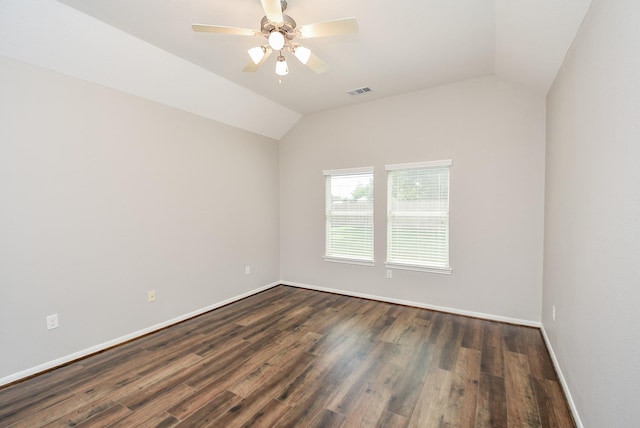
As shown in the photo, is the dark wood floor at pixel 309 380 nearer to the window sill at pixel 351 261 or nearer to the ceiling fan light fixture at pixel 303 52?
the window sill at pixel 351 261

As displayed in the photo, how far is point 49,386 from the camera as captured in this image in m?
2.29

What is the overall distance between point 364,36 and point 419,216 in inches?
95.1

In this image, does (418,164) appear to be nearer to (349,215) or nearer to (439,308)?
(349,215)

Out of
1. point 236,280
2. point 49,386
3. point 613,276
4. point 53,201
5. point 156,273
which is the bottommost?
point 49,386

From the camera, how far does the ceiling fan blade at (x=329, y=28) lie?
190 centimetres

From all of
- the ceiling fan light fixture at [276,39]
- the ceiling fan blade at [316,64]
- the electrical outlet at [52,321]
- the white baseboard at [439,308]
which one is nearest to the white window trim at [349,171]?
the white baseboard at [439,308]

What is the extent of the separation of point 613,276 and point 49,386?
12.8 ft

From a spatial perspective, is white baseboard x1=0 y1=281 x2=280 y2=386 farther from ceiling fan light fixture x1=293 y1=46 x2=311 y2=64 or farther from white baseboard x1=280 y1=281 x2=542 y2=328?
ceiling fan light fixture x1=293 y1=46 x2=311 y2=64

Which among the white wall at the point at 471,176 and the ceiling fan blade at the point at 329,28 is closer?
the ceiling fan blade at the point at 329,28

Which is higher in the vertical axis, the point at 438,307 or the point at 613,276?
the point at 613,276

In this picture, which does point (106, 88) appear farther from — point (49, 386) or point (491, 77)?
point (491, 77)

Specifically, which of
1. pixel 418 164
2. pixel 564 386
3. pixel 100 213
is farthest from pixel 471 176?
pixel 100 213

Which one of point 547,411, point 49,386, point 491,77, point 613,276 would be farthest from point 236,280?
point 491,77

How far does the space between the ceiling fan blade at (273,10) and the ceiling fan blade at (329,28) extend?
0.17 meters
